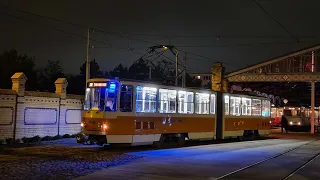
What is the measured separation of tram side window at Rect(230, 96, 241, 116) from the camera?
2505 centimetres

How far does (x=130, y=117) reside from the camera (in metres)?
17.9

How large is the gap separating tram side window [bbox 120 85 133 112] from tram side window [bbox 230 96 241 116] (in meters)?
8.89

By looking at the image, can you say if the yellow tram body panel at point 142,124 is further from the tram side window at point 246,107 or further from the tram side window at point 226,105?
the tram side window at point 246,107

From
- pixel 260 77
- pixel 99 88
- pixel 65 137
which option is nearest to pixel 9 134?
pixel 65 137

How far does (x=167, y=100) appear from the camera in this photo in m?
A: 19.9

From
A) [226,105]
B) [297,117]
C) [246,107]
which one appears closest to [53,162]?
[226,105]

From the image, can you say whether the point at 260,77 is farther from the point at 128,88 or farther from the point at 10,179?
the point at 10,179

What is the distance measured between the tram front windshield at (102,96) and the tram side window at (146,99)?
A: 1152 mm

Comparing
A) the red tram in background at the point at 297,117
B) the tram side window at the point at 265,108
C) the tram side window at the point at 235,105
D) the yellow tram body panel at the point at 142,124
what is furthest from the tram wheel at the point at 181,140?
the red tram in background at the point at 297,117

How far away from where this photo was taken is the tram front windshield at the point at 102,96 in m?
17.6

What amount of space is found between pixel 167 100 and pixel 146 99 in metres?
1.46

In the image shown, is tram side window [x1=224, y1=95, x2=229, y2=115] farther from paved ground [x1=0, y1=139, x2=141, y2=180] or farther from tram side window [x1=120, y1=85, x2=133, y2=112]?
paved ground [x1=0, y1=139, x2=141, y2=180]

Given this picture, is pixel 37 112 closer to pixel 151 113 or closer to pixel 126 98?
pixel 126 98

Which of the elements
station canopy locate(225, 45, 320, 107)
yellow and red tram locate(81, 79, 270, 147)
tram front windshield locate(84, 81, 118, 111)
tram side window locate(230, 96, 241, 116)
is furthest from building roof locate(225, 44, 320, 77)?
tram front windshield locate(84, 81, 118, 111)
